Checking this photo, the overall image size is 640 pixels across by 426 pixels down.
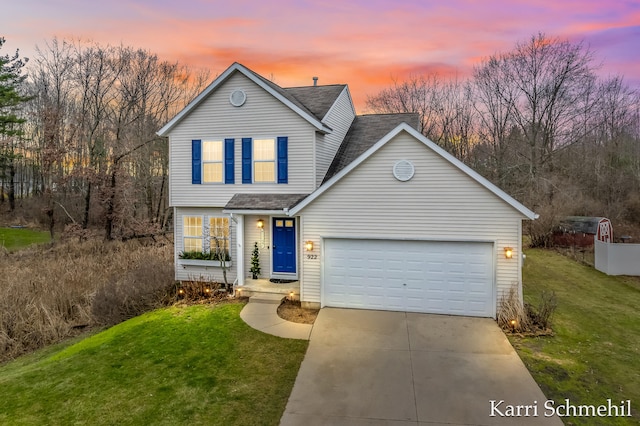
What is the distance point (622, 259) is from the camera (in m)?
15.4

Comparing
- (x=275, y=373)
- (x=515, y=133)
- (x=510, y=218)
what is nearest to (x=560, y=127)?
(x=515, y=133)

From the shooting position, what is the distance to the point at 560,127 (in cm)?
2927

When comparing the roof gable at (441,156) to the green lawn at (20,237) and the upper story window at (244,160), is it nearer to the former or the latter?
the upper story window at (244,160)

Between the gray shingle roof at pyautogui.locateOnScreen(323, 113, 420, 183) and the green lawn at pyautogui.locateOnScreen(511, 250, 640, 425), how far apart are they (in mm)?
8148

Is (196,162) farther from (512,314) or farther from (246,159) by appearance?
(512,314)

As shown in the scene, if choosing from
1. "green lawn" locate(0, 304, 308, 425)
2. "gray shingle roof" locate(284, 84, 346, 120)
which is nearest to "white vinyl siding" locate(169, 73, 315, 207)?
"gray shingle roof" locate(284, 84, 346, 120)

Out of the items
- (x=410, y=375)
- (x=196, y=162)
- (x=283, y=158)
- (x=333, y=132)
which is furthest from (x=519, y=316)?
(x=196, y=162)

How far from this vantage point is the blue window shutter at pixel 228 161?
1295 cm

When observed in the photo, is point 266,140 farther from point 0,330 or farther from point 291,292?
point 0,330

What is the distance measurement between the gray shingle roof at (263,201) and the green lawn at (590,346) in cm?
752

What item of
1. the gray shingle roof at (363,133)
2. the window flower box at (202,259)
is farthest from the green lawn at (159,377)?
the gray shingle roof at (363,133)

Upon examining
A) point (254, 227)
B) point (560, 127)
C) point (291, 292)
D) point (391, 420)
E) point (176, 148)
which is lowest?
point (391, 420)

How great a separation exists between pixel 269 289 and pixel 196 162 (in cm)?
547

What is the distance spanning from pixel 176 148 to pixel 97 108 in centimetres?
1859
